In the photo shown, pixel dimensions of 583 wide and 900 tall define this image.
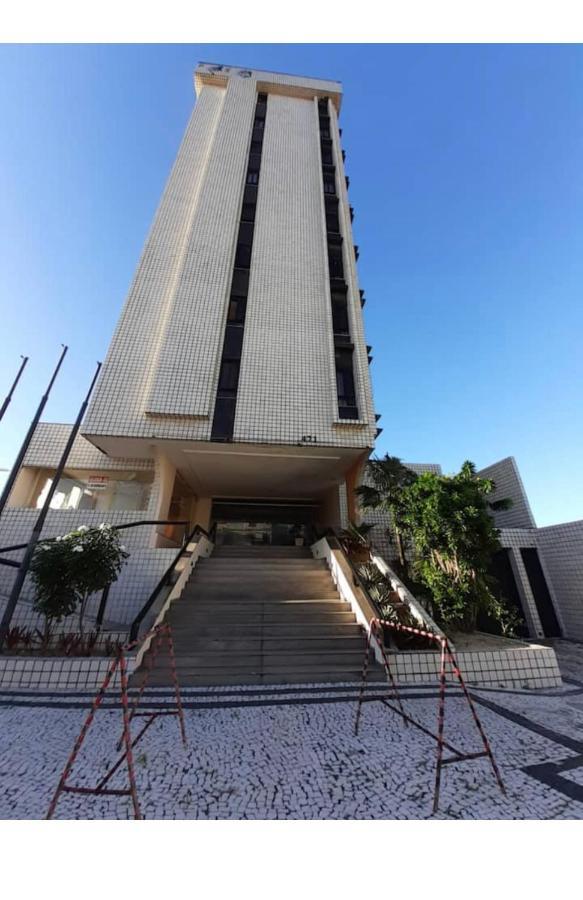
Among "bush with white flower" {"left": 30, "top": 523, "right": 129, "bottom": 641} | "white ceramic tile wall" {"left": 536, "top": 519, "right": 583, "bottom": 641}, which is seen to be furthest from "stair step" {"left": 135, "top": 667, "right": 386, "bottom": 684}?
"white ceramic tile wall" {"left": 536, "top": 519, "right": 583, "bottom": 641}

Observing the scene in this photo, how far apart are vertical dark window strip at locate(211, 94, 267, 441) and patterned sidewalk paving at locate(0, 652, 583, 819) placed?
613 centimetres

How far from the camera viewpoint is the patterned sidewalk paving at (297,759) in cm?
256

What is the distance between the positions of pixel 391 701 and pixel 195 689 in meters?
2.91

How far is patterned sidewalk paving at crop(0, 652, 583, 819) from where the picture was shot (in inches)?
101

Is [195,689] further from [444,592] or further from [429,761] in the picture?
[444,592]

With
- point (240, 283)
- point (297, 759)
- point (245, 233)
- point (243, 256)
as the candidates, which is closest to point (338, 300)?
point (240, 283)

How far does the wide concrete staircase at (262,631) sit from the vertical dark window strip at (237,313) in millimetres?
3983

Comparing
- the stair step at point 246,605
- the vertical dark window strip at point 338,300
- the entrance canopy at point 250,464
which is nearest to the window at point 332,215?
the vertical dark window strip at point 338,300

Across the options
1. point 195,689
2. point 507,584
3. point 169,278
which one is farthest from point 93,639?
point 507,584

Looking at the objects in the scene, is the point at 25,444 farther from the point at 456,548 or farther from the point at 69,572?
the point at 456,548

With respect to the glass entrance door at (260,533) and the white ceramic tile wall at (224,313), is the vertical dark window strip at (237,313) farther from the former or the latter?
the glass entrance door at (260,533)

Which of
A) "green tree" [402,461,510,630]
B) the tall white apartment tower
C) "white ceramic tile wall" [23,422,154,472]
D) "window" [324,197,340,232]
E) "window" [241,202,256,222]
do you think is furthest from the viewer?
"window" [324,197,340,232]

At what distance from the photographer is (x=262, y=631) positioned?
6.00 meters

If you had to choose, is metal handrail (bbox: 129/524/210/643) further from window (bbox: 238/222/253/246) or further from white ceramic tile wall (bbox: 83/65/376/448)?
window (bbox: 238/222/253/246)
